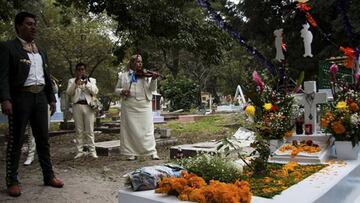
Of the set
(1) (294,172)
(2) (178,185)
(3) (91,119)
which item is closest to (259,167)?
(1) (294,172)

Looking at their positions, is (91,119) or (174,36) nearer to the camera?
(91,119)

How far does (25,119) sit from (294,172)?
10.2 ft

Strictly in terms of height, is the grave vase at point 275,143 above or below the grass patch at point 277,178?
above

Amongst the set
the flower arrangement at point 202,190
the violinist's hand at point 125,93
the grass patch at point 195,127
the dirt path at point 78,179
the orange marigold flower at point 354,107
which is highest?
the violinist's hand at point 125,93

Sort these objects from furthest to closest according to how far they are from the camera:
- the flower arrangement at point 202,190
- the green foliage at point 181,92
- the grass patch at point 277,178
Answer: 1. the green foliage at point 181,92
2. the grass patch at point 277,178
3. the flower arrangement at point 202,190

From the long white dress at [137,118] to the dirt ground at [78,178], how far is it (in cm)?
26

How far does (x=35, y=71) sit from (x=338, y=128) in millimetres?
3872

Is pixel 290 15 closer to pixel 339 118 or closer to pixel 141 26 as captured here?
pixel 141 26

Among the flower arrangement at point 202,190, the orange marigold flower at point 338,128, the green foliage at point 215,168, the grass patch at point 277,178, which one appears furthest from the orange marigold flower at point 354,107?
the flower arrangement at point 202,190

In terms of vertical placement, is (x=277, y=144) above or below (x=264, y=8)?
below

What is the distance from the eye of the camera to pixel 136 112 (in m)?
8.11

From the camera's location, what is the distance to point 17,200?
486 cm

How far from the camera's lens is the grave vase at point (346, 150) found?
532cm

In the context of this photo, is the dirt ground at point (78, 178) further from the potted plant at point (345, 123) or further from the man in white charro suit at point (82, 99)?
the potted plant at point (345, 123)
